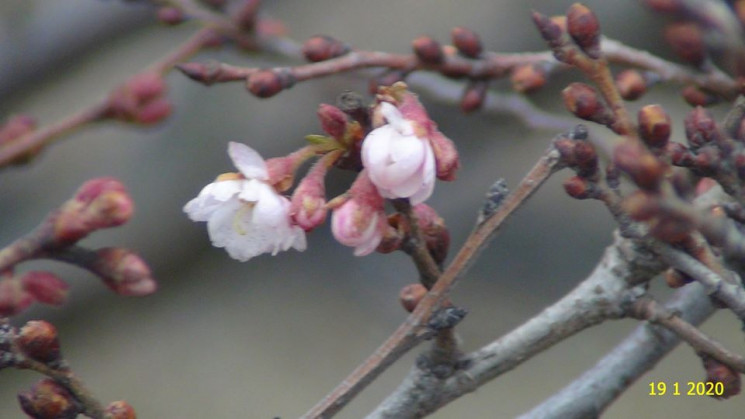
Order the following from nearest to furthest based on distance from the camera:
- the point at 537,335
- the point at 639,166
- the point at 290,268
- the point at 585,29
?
the point at 639,166 < the point at 585,29 < the point at 537,335 < the point at 290,268

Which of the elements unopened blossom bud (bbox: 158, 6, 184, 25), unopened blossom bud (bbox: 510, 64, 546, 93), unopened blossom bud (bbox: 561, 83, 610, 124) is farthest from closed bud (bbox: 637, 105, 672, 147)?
unopened blossom bud (bbox: 158, 6, 184, 25)

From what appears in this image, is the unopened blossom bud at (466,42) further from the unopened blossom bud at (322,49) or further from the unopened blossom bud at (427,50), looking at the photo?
the unopened blossom bud at (322,49)

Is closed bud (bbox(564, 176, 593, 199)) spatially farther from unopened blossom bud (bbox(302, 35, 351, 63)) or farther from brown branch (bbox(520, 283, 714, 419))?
unopened blossom bud (bbox(302, 35, 351, 63))

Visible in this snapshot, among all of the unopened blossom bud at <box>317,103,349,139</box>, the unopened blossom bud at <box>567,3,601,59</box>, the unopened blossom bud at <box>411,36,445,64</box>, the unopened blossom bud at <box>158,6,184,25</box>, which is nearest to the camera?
the unopened blossom bud at <box>317,103,349,139</box>

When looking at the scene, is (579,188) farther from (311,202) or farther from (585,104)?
(311,202)

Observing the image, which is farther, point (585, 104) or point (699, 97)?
point (699, 97)

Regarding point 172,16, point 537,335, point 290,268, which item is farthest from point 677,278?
point 290,268
